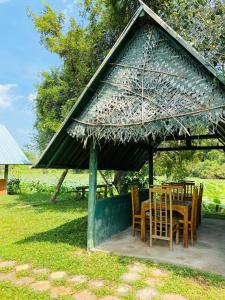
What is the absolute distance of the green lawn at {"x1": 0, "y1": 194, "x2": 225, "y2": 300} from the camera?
12.9 ft

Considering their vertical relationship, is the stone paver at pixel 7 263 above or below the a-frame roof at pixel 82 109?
below

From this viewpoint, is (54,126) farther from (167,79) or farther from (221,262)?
(221,262)

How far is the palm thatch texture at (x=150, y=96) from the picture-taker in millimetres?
4668

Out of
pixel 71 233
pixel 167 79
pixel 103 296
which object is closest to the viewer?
pixel 103 296

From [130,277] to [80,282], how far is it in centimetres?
73

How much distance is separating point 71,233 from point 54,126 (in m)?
6.21

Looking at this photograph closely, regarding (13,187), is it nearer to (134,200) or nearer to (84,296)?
(134,200)

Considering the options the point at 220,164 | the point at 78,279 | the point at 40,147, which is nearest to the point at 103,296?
the point at 78,279

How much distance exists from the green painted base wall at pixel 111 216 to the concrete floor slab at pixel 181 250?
16cm

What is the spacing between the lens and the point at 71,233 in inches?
277

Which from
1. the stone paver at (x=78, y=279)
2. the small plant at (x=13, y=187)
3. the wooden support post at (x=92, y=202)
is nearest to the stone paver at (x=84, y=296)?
the stone paver at (x=78, y=279)

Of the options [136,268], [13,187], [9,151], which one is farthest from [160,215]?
[9,151]

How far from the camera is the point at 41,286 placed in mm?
4086

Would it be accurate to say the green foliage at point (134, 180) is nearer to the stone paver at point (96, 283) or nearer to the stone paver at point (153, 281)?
the stone paver at point (153, 281)
